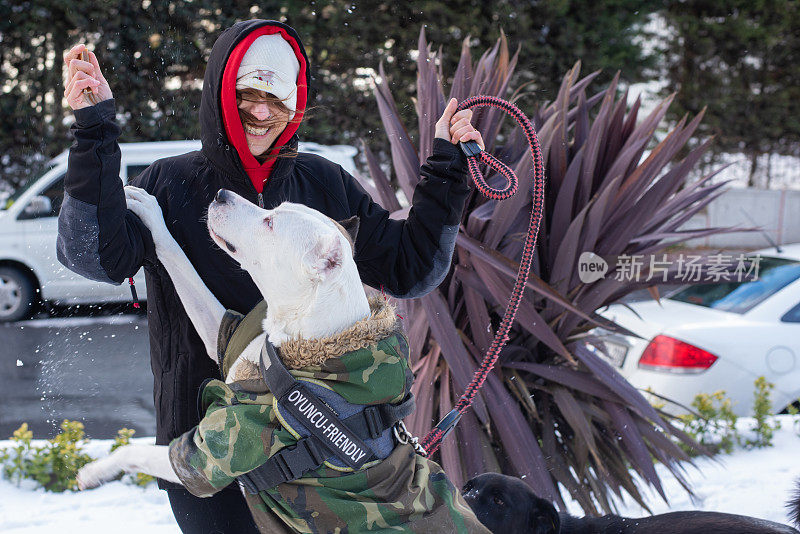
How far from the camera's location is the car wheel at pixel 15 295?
25.6 feet

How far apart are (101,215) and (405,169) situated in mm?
1872

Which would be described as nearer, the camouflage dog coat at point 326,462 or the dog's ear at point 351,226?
the camouflage dog coat at point 326,462

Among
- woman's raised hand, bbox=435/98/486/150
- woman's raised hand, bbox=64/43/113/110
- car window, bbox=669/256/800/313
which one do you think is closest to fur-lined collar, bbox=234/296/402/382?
woman's raised hand, bbox=435/98/486/150

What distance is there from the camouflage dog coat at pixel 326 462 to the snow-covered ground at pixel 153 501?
81.0 inches

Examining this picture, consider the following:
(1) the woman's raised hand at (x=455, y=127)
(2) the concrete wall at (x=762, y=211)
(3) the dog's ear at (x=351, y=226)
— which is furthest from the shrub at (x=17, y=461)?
(2) the concrete wall at (x=762, y=211)

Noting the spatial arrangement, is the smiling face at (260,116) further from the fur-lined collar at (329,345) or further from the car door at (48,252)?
the car door at (48,252)

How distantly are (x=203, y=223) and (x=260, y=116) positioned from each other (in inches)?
11.8

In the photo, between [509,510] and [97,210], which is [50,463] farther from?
[97,210]

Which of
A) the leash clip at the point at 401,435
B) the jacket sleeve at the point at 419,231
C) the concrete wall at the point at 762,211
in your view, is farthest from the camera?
the concrete wall at the point at 762,211

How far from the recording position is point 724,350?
173 inches

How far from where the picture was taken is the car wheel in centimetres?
781

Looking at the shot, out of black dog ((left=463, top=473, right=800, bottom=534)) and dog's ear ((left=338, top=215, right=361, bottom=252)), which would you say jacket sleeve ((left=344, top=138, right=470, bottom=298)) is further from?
black dog ((left=463, top=473, right=800, bottom=534))

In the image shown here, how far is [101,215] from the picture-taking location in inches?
51.6

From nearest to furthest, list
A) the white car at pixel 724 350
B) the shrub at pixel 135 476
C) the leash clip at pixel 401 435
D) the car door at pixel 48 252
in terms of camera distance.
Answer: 1. the leash clip at pixel 401 435
2. the shrub at pixel 135 476
3. the white car at pixel 724 350
4. the car door at pixel 48 252
